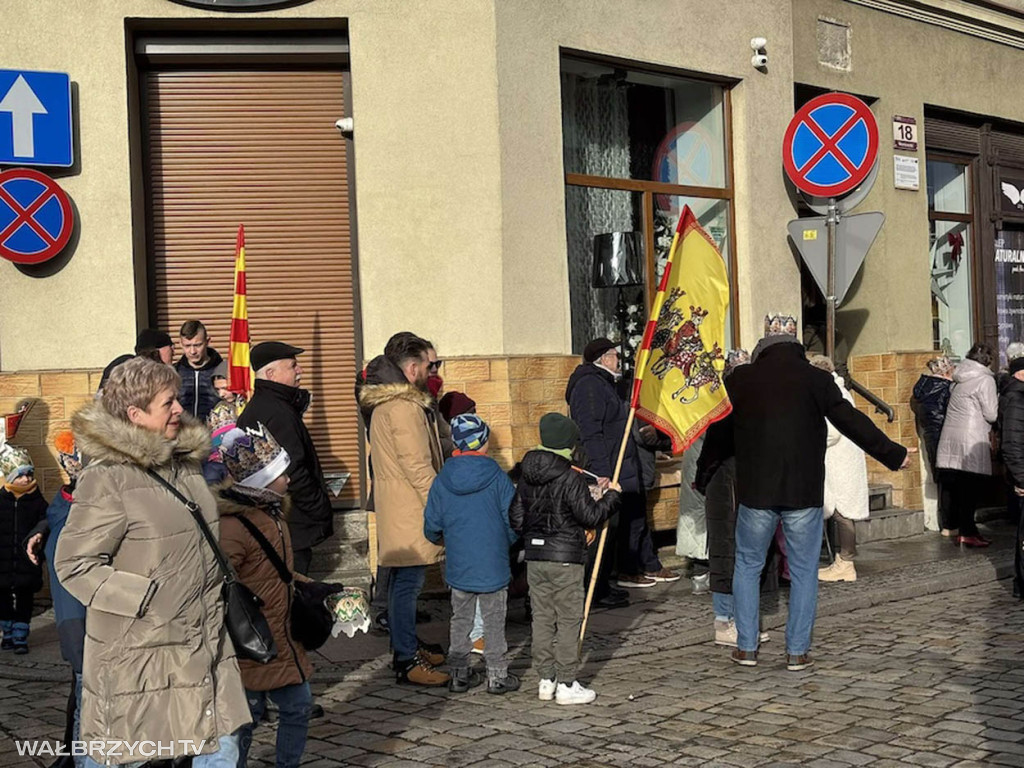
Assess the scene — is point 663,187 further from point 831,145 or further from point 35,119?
point 35,119

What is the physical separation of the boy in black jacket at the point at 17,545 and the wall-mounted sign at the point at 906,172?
30.0ft

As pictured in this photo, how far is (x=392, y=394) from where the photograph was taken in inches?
296

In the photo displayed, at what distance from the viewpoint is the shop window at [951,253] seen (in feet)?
48.9

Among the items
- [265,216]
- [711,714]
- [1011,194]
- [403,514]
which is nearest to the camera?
[711,714]

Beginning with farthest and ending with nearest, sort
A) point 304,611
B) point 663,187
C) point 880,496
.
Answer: point 880,496 < point 663,187 < point 304,611

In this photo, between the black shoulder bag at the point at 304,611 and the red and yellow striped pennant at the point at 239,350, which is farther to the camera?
the red and yellow striped pennant at the point at 239,350

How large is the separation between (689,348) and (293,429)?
2468 mm

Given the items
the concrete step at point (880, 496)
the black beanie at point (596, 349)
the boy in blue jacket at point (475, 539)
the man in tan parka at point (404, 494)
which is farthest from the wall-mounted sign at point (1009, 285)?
the boy in blue jacket at point (475, 539)

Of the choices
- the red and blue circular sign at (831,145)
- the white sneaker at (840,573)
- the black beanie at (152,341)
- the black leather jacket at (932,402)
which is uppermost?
the red and blue circular sign at (831,145)

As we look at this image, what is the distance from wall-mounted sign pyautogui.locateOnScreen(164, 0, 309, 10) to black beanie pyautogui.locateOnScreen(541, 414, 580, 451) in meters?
4.65

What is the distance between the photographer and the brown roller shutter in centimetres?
1034

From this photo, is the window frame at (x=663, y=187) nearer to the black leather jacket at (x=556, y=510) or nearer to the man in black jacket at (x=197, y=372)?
the man in black jacket at (x=197, y=372)

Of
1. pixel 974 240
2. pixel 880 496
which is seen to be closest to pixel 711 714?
pixel 880 496

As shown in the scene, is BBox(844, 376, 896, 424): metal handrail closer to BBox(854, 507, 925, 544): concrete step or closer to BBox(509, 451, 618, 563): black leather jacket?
BBox(854, 507, 925, 544): concrete step
